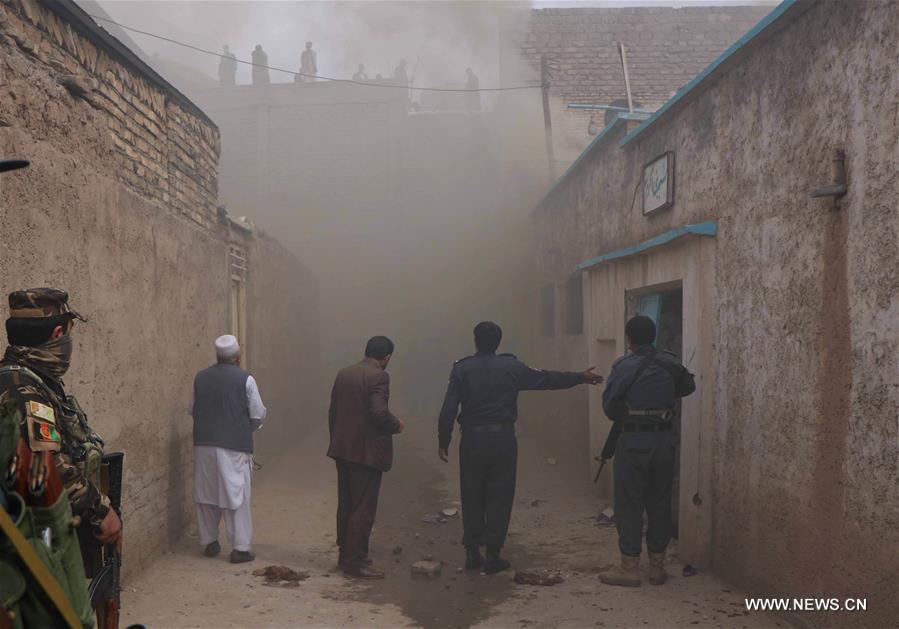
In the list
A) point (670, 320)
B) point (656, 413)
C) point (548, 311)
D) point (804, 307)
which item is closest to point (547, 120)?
point (548, 311)

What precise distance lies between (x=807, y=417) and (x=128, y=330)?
14.0 feet

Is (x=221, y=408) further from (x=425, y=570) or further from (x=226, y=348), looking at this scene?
(x=425, y=570)

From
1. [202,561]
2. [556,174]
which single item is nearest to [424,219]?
[556,174]

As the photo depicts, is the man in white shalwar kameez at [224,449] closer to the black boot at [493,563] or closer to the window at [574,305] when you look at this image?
the black boot at [493,563]

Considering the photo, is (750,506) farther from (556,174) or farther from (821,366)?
(556,174)

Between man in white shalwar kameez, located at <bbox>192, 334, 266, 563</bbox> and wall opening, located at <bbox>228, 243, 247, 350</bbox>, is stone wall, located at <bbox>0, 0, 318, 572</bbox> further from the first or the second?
wall opening, located at <bbox>228, 243, 247, 350</bbox>

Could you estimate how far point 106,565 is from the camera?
3.30m

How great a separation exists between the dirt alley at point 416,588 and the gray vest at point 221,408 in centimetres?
92

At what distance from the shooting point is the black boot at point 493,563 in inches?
244

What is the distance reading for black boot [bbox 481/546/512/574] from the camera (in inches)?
244

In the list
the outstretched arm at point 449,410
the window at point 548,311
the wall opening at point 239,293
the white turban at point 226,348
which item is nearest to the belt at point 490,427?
the outstretched arm at point 449,410

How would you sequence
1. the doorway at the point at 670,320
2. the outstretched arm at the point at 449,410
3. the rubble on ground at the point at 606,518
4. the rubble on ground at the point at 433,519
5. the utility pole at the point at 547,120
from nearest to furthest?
1. the outstretched arm at the point at 449,410
2. the doorway at the point at 670,320
3. the rubble on ground at the point at 606,518
4. the rubble on ground at the point at 433,519
5. the utility pole at the point at 547,120

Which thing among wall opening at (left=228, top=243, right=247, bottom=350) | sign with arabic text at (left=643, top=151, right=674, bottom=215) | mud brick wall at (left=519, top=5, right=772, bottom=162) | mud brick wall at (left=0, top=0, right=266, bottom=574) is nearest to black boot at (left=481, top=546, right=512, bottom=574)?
mud brick wall at (left=0, top=0, right=266, bottom=574)

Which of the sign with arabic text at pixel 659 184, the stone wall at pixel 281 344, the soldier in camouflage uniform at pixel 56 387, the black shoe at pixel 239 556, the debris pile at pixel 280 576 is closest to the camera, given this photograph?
the soldier in camouflage uniform at pixel 56 387
